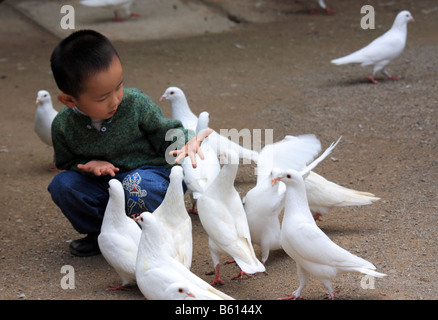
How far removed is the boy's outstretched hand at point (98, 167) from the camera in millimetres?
3171

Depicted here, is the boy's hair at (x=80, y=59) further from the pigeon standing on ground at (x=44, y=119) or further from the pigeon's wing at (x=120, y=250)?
the pigeon standing on ground at (x=44, y=119)

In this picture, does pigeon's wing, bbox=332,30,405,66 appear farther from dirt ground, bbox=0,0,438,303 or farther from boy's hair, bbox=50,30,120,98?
boy's hair, bbox=50,30,120,98

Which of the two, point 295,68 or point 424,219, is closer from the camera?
point 424,219

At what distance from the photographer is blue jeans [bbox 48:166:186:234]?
3.33 m

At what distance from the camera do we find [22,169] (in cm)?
512

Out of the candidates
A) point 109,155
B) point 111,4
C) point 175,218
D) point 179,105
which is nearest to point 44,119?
point 179,105

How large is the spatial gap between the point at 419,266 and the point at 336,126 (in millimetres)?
2655

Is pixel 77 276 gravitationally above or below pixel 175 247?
below

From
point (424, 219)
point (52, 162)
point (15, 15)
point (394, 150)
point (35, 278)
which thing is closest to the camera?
point (35, 278)

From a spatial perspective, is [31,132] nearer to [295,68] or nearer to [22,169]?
[22,169]

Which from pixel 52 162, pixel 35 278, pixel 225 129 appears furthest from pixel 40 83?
pixel 35 278

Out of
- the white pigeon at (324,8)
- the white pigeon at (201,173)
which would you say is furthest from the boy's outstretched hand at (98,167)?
the white pigeon at (324,8)

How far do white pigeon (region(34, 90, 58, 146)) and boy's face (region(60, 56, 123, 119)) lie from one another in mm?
2440

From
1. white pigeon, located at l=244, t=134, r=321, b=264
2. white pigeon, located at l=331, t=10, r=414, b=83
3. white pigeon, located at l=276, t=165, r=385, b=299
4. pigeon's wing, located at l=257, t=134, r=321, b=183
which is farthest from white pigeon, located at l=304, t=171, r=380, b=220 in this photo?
white pigeon, located at l=331, t=10, r=414, b=83
